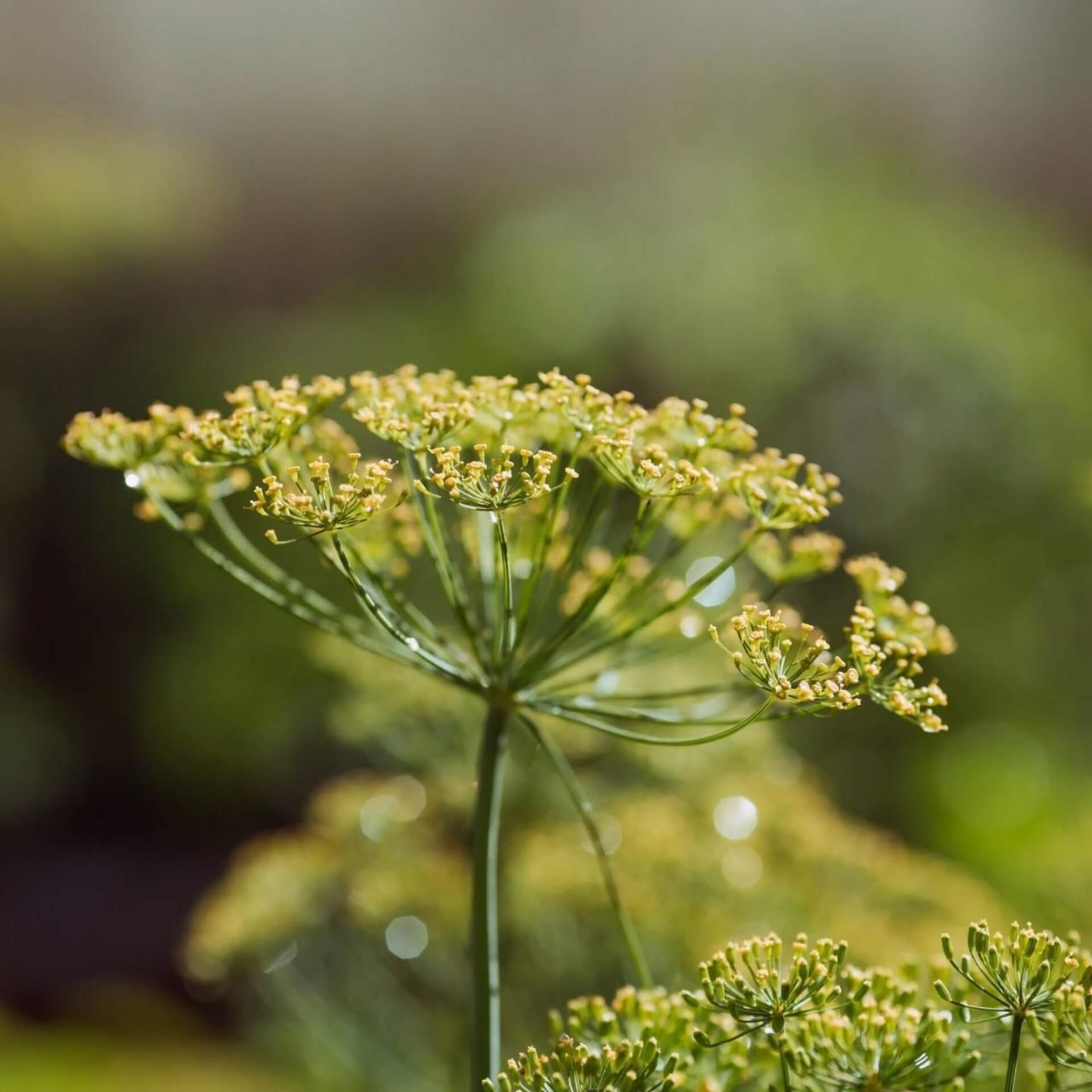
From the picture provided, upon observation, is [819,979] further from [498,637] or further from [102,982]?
[102,982]

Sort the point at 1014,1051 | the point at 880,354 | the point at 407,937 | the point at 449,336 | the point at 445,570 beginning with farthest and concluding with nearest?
the point at 449,336 → the point at 880,354 → the point at 407,937 → the point at 445,570 → the point at 1014,1051

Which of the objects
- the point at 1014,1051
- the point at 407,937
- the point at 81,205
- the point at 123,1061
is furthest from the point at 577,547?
the point at 81,205

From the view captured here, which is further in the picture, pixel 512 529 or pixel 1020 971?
pixel 512 529

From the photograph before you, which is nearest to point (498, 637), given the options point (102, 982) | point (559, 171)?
point (102, 982)

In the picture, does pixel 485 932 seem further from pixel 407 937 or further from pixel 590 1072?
pixel 407 937

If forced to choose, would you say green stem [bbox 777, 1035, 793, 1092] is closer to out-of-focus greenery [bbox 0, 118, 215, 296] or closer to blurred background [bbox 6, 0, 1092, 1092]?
blurred background [bbox 6, 0, 1092, 1092]

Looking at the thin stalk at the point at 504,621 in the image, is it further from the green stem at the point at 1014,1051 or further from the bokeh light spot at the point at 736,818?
the bokeh light spot at the point at 736,818

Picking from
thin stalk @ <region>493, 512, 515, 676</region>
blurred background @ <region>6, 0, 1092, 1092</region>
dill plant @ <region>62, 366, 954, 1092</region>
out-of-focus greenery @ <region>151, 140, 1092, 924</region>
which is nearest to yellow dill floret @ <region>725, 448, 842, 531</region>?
dill plant @ <region>62, 366, 954, 1092</region>
